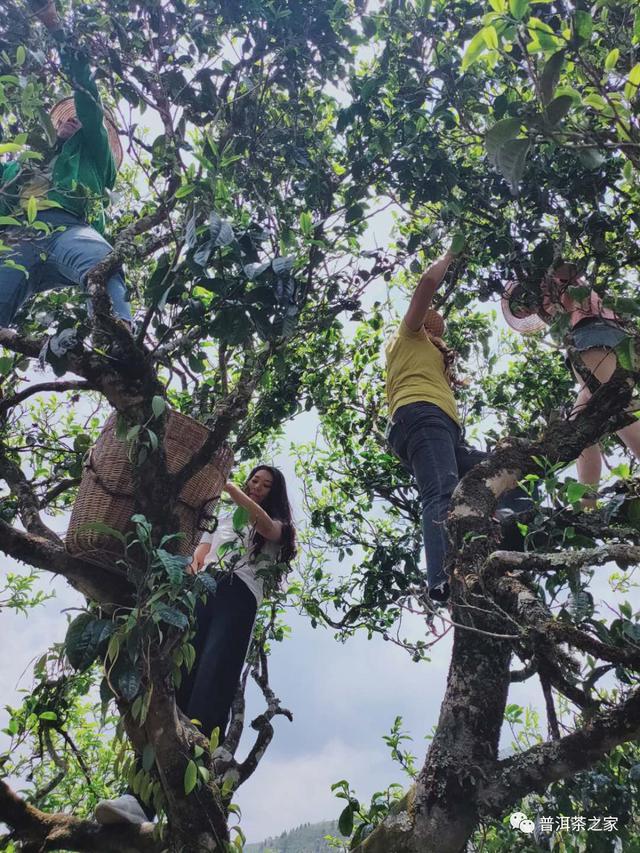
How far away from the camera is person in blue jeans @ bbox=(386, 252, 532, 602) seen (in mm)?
2746

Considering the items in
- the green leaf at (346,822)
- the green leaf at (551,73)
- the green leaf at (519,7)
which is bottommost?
the green leaf at (346,822)

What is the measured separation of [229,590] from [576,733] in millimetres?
1594

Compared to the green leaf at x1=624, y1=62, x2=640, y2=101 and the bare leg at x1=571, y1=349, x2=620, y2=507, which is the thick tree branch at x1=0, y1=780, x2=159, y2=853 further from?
the green leaf at x1=624, y1=62, x2=640, y2=101

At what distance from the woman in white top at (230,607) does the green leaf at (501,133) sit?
150cm

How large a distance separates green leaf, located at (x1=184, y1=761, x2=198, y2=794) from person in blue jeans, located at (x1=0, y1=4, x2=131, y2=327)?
1.68 meters

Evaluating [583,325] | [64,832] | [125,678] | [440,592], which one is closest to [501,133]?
[583,325]

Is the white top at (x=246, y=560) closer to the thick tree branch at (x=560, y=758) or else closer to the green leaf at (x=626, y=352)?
the thick tree branch at (x=560, y=758)

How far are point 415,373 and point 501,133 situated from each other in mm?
1571

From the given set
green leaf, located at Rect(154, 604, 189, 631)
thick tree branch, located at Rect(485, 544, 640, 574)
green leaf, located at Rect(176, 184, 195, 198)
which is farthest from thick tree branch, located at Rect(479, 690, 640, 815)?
green leaf, located at Rect(176, 184, 195, 198)

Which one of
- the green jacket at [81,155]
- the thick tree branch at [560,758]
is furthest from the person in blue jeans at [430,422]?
the green jacket at [81,155]

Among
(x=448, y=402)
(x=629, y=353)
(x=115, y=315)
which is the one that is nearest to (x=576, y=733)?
(x=629, y=353)

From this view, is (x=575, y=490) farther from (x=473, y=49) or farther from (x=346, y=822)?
(x=346, y=822)

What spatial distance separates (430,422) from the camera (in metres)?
2.99

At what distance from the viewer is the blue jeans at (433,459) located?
2715 mm
